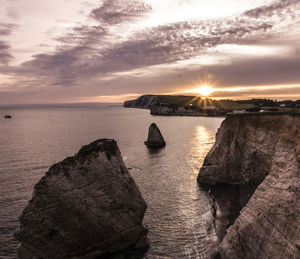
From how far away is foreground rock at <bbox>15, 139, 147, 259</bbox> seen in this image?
768 inches

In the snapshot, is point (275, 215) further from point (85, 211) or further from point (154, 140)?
point (154, 140)

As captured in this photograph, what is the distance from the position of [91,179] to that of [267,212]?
14860mm

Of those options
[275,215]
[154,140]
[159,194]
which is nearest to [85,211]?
[275,215]

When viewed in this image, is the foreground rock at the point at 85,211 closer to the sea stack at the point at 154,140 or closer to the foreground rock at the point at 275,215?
the foreground rock at the point at 275,215

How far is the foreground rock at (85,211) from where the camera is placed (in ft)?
64.0

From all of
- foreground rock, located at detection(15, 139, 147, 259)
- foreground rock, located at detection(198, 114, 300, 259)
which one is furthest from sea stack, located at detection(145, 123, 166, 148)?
foreground rock, located at detection(15, 139, 147, 259)

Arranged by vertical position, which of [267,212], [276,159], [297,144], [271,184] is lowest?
[267,212]

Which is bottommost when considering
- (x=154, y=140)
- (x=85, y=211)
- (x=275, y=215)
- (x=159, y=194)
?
(x=159, y=194)

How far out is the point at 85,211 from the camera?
20484 millimetres

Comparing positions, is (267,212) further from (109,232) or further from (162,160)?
(162,160)

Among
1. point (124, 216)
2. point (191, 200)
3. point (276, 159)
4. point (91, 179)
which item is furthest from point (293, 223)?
point (191, 200)

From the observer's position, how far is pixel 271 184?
19375 mm

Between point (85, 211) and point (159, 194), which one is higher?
point (85, 211)

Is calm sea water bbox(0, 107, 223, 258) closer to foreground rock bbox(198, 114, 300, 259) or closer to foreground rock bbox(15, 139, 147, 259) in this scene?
foreground rock bbox(15, 139, 147, 259)
